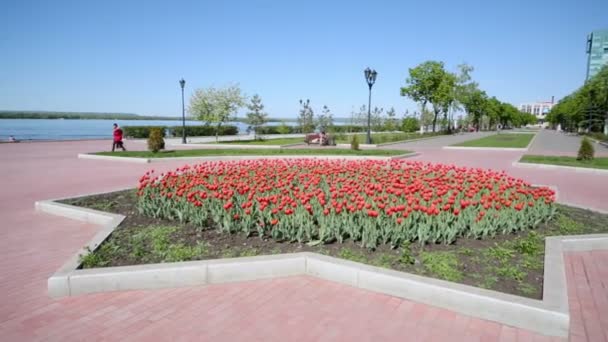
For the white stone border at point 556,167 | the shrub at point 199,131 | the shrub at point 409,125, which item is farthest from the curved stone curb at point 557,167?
the shrub at point 409,125

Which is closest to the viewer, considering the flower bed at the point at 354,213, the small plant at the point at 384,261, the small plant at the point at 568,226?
the small plant at the point at 384,261

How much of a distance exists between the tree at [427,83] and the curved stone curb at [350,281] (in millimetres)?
47054

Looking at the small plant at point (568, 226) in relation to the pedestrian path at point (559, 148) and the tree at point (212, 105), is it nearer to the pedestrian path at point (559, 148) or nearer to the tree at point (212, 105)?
the pedestrian path at point (559, 148)

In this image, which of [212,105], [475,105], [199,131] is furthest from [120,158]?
[475,105]

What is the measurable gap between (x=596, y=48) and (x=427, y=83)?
15542cm

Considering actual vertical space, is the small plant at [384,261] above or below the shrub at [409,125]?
below

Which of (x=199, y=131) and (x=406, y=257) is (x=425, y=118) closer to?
(x=199, y=131)

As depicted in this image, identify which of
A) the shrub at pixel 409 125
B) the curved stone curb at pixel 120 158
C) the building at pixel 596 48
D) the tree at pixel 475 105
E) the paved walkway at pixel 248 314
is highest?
the building at pixel 596 48

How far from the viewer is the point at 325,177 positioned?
8641mm

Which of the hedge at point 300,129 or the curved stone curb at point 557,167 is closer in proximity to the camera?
the curved stone curb at point 557,167

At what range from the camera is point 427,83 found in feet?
158

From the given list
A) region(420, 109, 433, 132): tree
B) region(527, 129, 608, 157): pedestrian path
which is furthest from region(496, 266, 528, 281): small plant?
region(420, 109, 433, 132): tree

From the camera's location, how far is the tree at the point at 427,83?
158 ft

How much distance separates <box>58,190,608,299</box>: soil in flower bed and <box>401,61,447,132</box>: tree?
45.3 metres
